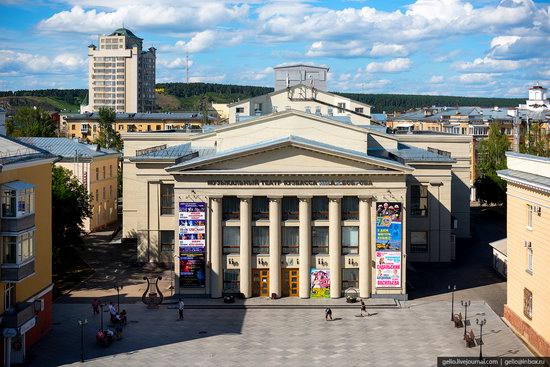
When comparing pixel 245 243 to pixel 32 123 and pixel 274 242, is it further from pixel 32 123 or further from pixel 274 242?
pixel 32 123

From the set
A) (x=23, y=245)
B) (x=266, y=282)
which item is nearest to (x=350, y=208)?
(x=266, y=282)

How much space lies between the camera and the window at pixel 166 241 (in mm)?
72250

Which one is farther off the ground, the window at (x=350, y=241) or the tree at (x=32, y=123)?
the tree at (x=32, y=123)

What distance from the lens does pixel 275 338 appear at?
49031 millimetres

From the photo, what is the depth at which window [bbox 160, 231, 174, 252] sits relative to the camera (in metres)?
72.2

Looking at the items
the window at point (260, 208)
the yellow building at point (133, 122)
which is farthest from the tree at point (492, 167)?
the yellow building at point (133, 122)

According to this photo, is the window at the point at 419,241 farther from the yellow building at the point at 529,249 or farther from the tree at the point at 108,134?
the tree at the point at 108,134

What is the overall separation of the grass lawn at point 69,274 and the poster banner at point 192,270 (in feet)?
34.0

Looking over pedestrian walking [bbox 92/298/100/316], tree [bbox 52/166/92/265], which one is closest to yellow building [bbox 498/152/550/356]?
pedestrian walking [bbox 92/298/100/316]

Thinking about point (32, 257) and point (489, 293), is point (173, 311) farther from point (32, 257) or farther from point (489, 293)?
point (489, 293)

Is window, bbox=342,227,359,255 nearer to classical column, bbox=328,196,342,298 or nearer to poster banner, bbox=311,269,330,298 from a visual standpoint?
classical column, bbox=328,196,342,298

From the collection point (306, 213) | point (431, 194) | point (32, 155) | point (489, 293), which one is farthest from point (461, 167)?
point (32, 155)

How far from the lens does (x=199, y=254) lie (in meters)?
59.3

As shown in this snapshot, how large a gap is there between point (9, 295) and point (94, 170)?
52549 millimetres
